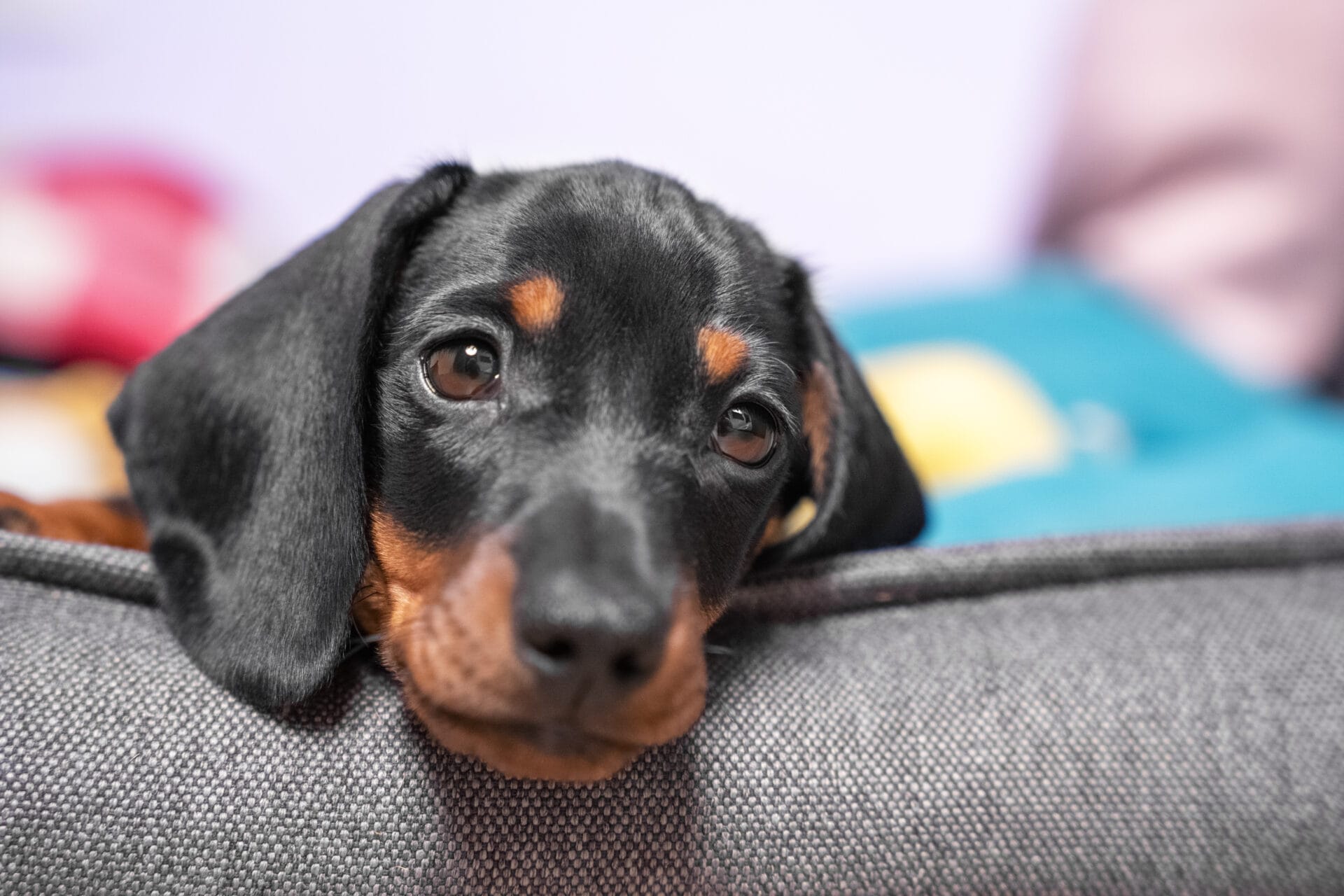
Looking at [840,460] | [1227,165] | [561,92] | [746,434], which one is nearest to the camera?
[746,434]

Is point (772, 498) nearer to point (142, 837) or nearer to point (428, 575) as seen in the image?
point (428, 575)

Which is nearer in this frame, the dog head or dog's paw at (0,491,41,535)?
the dog head

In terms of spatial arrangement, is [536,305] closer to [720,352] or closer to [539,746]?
[720,352]

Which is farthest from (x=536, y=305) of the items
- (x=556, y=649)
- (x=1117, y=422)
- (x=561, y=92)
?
(x=561, y=92)

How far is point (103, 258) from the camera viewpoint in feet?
10.1

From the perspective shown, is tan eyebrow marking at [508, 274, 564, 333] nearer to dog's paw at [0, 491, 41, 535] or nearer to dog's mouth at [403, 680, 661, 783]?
dog's mouth at [403, 680, 661, 783]

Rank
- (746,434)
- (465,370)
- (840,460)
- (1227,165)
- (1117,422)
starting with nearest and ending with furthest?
1. (465,370)
2. (746,434)
3. (840,460)
4. (1117,422)
5. (1227,165)

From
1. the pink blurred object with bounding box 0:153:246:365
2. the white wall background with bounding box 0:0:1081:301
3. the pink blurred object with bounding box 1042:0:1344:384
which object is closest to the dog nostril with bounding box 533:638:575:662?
the pink blurred object with bounding box 0:153:246:365

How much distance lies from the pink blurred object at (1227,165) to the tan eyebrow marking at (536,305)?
2.93 metres

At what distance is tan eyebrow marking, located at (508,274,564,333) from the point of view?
1.31 m

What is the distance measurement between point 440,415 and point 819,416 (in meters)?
0.64

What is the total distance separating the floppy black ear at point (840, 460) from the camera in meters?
1.58

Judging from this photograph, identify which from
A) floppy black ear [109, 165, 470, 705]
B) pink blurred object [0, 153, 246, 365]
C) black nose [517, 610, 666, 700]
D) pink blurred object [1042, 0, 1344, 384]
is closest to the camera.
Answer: black nose [517, 610, 666, 700]

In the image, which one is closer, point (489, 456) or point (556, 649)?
point (556, 649)
